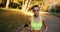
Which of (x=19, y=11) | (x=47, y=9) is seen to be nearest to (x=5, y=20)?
(x=19, y=11)

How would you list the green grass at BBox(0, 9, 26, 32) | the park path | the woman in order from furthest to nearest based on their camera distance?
the park path
the green grass at BBox(0, 9, 26, 32)
the woman

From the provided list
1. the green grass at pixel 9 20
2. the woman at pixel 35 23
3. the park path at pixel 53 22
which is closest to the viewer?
the woman at pixel 35 23

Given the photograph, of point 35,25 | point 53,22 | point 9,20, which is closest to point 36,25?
point 35,25

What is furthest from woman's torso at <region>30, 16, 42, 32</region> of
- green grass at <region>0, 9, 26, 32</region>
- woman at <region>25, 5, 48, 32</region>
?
green grass at <region>0, 9, 26, 32</region>

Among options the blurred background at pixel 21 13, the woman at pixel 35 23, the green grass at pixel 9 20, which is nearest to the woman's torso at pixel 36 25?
the woman at pixel 35 23

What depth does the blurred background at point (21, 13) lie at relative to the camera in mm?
3699

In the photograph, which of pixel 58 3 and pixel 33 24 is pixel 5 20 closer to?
pixel 58 3

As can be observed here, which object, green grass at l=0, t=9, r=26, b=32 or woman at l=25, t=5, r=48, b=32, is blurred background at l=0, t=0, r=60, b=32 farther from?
woman at l=25, t=5, r=48, b=32

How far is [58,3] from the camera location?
4.01m

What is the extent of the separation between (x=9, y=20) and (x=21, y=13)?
284mm

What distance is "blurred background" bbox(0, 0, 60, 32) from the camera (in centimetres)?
370

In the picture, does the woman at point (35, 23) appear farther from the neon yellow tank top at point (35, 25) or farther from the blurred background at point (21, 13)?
the blurred background at point (21, 13)

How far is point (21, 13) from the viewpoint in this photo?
3.77 metres

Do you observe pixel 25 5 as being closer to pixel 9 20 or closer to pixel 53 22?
pixel 9 20
